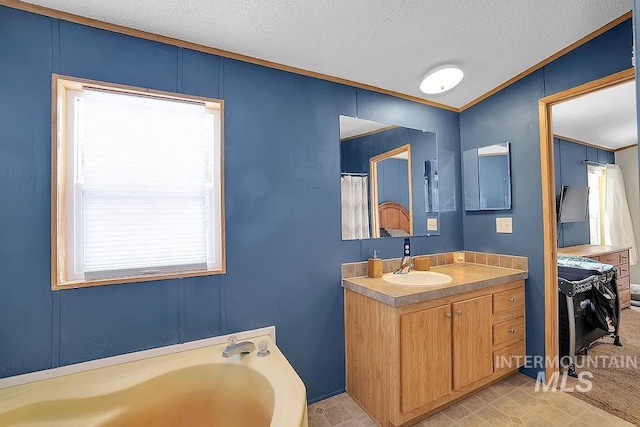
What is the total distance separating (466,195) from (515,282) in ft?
2.78

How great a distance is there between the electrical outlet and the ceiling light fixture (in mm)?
1167

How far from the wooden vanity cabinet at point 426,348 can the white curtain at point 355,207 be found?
0.44 meters

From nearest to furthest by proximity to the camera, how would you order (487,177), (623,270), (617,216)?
(487,177) → (623,270) → (617,216)

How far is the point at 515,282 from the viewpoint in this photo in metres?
1.91

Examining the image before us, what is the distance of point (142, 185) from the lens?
139 centimetres

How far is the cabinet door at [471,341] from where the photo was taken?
1615 mm

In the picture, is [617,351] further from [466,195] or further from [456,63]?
[456,63]

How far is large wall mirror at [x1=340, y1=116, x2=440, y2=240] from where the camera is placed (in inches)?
74.9

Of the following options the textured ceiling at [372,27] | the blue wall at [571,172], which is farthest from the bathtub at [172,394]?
the blue wall at [571,172]

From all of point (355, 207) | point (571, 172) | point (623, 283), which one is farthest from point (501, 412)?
point (571, 172)

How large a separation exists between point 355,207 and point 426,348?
1005 mm

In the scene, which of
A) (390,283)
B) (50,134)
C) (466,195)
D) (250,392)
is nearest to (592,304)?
(466,195)

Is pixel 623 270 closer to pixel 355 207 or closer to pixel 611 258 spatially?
pixel 611 258

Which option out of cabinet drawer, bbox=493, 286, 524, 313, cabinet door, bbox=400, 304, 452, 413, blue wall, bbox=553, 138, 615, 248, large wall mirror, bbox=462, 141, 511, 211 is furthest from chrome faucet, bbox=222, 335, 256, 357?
blue wall, bbox=553, 138, 615, 248
